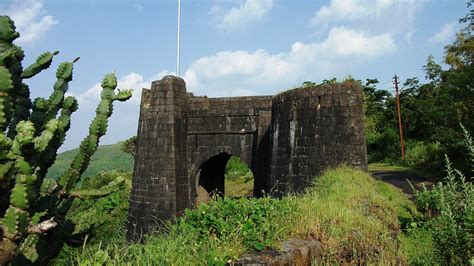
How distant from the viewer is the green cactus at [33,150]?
288 centimetres

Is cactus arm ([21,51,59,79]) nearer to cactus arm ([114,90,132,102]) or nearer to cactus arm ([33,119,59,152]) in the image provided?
cactus arm ([114,90,132,102])

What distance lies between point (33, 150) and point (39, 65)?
1.46m

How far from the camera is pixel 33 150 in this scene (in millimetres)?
2885

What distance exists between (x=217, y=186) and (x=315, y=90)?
702 cm

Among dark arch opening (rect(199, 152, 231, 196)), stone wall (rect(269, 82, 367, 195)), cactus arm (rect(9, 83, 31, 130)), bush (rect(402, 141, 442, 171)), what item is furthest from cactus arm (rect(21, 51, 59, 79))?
bush (rect(402, 141, 442, 171))

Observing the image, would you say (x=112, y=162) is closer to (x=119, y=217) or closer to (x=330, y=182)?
(x=119, y=217)

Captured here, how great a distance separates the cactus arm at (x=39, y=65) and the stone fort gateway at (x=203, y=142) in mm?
7912

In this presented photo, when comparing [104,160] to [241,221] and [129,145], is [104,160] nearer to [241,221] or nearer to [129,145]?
[129,145]

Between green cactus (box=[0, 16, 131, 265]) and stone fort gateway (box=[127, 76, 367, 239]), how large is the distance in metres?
7.04

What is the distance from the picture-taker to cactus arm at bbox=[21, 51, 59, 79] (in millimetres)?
4016

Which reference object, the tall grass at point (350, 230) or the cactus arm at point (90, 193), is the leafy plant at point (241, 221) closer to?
the tall grass at point (350, 230)

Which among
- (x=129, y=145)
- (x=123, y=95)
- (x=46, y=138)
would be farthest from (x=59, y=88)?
(x=129, y=145)

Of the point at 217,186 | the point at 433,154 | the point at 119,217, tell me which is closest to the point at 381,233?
the point at 217,186

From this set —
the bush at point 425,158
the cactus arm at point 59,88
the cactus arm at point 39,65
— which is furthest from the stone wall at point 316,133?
the bush at point 425,158
